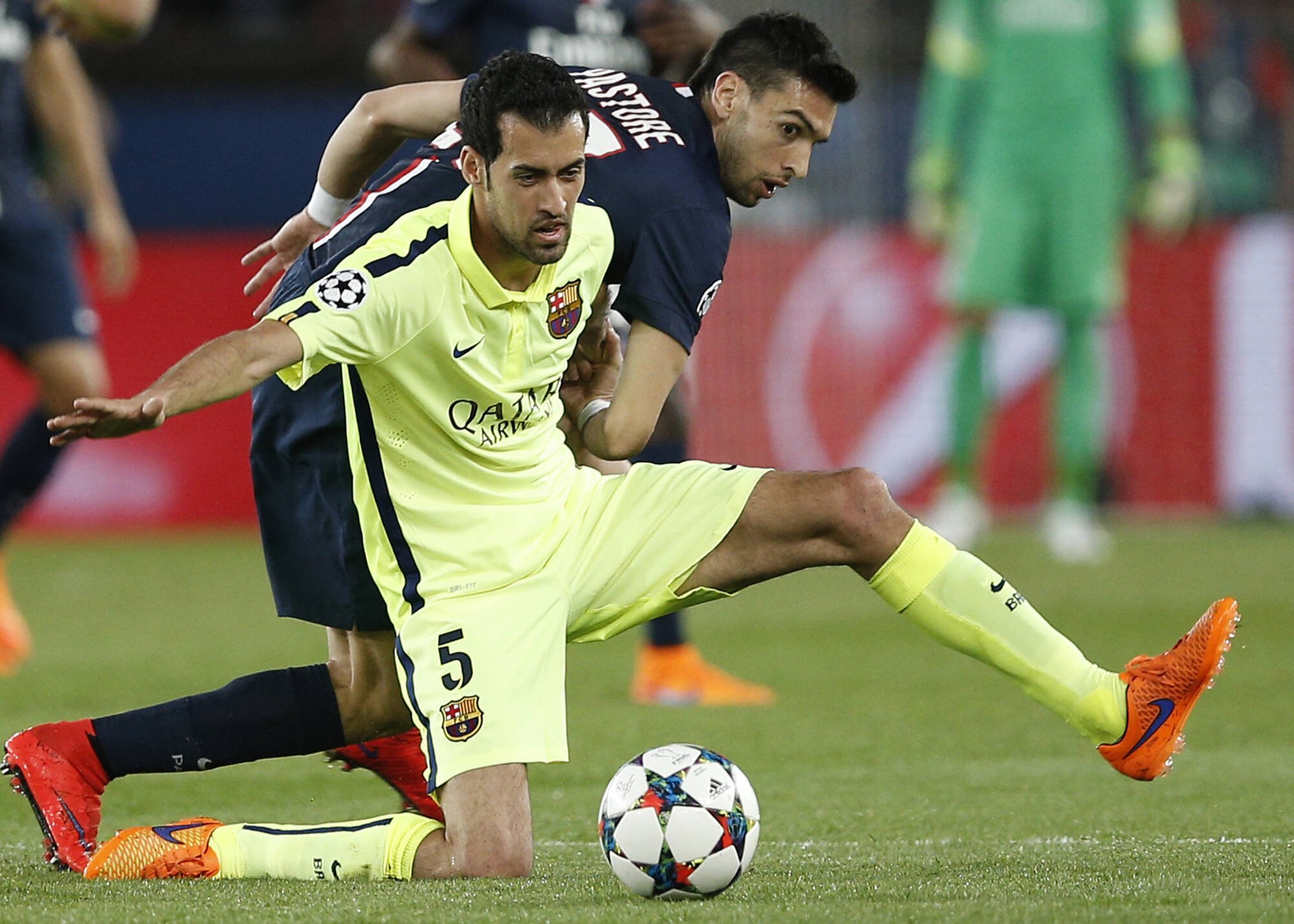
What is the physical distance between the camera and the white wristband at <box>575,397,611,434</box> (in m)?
4.24

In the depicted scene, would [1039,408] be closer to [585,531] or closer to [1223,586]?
[1223,586]

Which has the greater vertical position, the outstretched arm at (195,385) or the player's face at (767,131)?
the player's face at (767,131)

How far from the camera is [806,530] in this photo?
13.1 ft

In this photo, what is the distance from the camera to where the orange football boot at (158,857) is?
A: 379cm

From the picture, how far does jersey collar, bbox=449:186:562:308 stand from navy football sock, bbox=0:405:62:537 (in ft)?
11.3

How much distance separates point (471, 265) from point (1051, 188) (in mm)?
7120

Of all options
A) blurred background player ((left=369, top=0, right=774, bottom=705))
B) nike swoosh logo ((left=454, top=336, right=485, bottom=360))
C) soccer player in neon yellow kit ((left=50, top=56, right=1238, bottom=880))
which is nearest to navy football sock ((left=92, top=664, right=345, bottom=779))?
soccer player in neon yellow kit ((left=50, top=56, right=1238, bottom=880))

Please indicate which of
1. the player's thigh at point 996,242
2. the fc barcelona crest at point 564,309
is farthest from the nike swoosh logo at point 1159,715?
the player's thigh at point 996,242

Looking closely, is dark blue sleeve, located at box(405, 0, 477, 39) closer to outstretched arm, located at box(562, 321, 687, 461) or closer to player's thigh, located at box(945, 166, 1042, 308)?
outstretched arm, located at box(562, 321, 687, 461)

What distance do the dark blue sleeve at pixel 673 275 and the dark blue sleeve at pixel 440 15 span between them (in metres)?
2.22

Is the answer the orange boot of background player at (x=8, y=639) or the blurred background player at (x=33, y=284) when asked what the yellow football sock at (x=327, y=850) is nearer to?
the blurred background player at (x=33, y=284)

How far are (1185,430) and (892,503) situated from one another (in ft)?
28.3

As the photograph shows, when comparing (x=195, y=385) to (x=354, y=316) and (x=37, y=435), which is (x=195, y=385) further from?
(x=37, y=435)

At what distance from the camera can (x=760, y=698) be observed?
6254 millimetres
